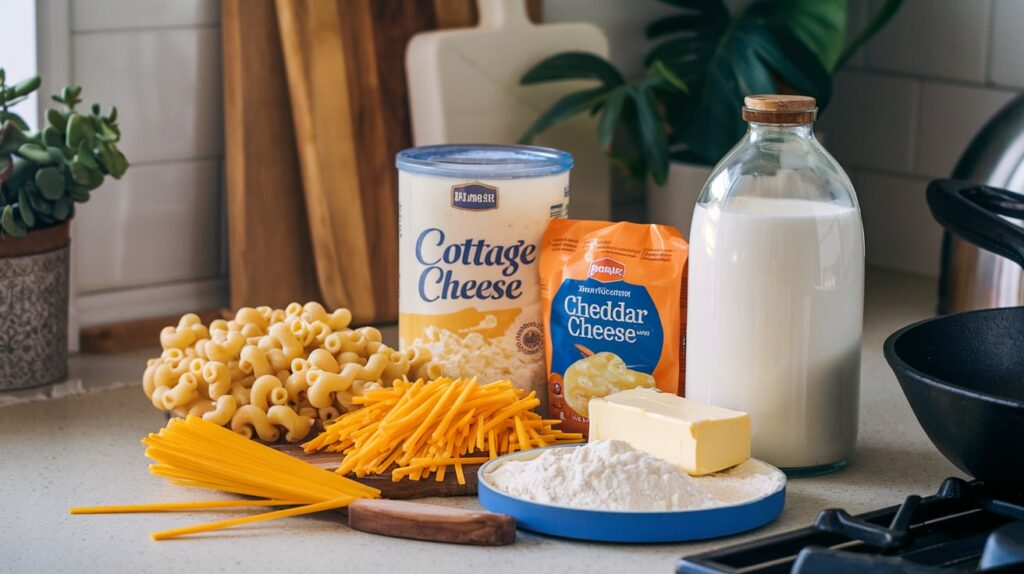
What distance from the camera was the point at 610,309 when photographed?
3.57 feet

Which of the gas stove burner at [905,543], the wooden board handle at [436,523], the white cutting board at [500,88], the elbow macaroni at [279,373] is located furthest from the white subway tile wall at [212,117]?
the gas stove burner at [905,543]

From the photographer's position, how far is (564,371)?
3.66 ft

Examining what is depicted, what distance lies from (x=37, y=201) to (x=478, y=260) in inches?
16.6

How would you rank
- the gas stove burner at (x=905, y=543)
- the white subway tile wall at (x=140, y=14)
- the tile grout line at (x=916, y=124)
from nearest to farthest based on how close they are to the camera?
1. the gas stove burner at (x=905, y=543)
2. the white subway tile wall at (x=140, y=14)
3. the tile grout line at (x=916, y=124)

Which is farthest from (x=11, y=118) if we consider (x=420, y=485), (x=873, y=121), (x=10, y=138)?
(x=873, y=121)

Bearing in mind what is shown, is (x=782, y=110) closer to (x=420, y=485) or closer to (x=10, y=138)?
(x=420, y=485)

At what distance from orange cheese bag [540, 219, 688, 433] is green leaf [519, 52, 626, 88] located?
0.45 meters

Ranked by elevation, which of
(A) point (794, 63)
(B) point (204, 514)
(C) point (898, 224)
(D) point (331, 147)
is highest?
(A) point (794, 63)

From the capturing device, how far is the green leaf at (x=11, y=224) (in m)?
1.19

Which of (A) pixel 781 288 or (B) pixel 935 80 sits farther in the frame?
(B) pixel 935 80

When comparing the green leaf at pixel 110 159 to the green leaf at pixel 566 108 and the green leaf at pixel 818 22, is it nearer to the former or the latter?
the green leaf at pixel 566 108

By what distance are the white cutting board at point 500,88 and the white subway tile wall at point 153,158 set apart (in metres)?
0.23

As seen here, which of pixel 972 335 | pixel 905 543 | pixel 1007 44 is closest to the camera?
pixel 905 543

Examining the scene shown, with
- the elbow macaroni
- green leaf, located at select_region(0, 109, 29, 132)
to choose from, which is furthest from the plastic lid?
green leaf, located at select_region(0, 109, 29, 132)
